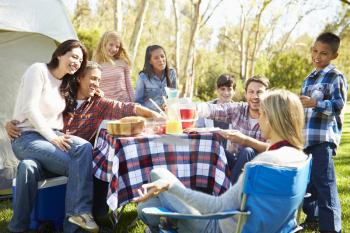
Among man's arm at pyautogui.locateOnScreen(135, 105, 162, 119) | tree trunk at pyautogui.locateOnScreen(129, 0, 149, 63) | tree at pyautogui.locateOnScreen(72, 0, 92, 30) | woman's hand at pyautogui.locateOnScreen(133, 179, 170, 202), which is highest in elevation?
tree at pyautogui.locateOnScreen(72, 0, 92, 30)

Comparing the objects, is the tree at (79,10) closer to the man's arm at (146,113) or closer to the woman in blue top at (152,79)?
the woman in blue top at (152,79)

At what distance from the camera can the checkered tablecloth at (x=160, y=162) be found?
9.23 feet

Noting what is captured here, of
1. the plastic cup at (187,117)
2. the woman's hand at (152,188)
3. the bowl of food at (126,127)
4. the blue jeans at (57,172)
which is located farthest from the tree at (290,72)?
the woman's hand at (152,188)

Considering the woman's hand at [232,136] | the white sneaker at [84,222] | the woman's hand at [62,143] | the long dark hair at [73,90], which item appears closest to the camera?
the woman's hand at [232,136]

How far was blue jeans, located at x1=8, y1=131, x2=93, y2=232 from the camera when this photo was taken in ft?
10.2

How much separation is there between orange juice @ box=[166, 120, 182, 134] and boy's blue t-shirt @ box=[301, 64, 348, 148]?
1097mm

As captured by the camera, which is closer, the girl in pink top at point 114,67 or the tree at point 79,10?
the girl in pink top at point 114,67

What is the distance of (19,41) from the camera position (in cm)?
473

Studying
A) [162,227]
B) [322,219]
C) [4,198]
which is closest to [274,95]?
[162,227]

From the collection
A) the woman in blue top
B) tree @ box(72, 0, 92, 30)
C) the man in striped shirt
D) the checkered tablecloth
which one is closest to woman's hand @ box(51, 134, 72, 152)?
the checkered tablecloth

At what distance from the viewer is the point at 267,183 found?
2.03 metres

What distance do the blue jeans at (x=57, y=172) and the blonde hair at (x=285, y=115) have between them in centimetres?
148

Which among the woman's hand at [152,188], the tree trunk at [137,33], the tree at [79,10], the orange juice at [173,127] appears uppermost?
the tree at [79,10]

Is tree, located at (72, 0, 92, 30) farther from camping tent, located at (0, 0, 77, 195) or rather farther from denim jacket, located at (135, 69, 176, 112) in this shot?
denim jacket, located at (135, 69, 176, 112)
